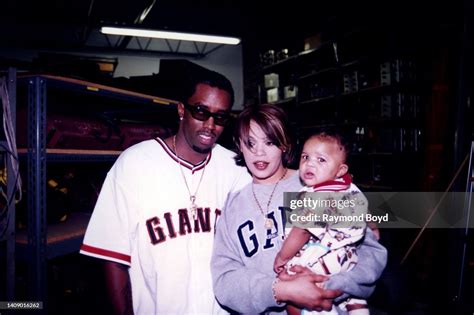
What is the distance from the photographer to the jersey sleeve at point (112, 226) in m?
1.74

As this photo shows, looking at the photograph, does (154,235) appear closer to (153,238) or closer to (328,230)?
(153,238)

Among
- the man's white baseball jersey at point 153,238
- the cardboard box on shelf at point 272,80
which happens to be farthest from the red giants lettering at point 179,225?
the cardboard box on shelf at point 272,80

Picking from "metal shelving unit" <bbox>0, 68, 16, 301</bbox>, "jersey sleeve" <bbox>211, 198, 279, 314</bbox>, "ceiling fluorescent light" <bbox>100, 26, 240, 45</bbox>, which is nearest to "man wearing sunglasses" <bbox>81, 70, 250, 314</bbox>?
"jersey sleeve" <bbox>211, 198, 279, 314</bbox>

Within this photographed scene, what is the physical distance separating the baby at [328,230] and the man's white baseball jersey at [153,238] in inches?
18.4

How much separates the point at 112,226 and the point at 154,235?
218 millimetres

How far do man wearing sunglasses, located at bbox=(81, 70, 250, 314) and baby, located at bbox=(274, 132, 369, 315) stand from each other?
473 mm

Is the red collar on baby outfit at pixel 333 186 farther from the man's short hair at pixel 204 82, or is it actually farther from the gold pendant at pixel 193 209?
the man's short hair at pixel 204 82

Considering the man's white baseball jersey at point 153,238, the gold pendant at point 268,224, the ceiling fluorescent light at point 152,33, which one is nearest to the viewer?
the gold pendant at point 268,224

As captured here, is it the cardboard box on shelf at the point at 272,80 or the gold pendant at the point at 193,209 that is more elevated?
the cardboard box on shelf at the point at 272,80

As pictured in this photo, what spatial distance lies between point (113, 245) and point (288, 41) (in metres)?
8.17

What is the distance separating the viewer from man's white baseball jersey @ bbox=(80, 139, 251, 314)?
5.76 ft

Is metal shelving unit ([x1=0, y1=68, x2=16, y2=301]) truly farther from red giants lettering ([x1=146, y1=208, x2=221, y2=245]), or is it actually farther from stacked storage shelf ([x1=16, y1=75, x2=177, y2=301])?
red giants lettering ([x1=146, y1=208, x2=221, y2=245])

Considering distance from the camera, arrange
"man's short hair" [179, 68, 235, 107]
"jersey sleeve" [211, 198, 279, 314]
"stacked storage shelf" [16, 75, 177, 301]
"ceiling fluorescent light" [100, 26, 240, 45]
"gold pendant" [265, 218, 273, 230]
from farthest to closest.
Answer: "ceiling fluorescent light" [100, 26, 240, 45] < "stacked storage shelf" [16, 75, 177, 301] < "man's short hair" [179, 68, 235, 107] < "gold pendant" [265, 218, 273, 230] < "jersey sleeve" [211, 198, 279, 314]

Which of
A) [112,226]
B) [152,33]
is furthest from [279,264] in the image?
[152,33]
